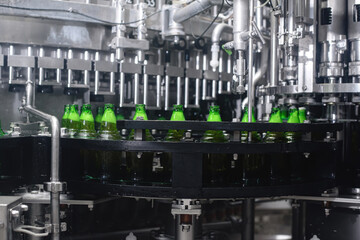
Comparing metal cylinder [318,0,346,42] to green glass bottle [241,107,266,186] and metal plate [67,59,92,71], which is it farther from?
metal plate [67,59,92,71]

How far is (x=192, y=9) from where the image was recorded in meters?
3.07

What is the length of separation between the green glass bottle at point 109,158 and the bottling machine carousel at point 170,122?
11 mm

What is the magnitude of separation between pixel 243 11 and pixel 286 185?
881 mm

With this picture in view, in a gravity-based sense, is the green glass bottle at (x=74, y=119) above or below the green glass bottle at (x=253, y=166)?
above

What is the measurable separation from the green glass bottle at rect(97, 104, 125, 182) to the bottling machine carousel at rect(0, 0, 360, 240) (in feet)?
0.03

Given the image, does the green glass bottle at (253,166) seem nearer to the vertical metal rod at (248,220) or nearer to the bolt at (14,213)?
the vertical metal rod at (248,220)

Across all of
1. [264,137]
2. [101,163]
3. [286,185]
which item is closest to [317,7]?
[264,137]

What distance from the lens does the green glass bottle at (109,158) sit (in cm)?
236

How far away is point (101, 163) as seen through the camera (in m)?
2.50

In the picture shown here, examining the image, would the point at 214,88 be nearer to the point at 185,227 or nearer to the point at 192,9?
the point at 192,9

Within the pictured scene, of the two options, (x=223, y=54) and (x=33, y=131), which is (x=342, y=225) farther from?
(x=223, y=54)

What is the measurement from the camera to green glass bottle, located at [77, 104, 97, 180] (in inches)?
96.9

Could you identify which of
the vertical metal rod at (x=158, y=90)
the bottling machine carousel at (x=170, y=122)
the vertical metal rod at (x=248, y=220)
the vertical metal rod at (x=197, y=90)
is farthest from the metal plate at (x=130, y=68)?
the vertical metal rod at (x=248, y=220)

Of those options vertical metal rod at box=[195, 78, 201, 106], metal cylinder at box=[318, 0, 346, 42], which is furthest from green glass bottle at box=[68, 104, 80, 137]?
metal cylinder at box=[318, 0, 346, 42]
